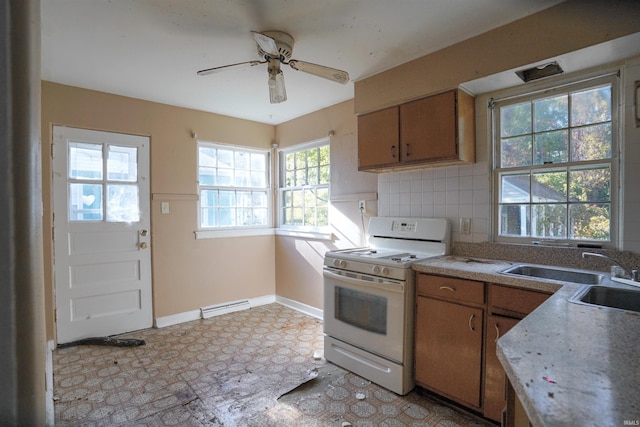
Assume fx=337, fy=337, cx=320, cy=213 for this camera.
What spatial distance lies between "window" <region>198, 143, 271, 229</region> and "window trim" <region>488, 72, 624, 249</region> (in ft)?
9.05

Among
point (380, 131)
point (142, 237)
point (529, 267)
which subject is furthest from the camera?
point (142, 237)

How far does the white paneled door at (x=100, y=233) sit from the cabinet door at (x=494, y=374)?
3087 mm

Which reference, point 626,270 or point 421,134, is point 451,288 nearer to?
point 626,270

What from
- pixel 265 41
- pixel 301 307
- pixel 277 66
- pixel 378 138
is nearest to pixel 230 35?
pixel 277 66

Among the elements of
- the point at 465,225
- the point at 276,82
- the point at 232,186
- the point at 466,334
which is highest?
the point at 276,82

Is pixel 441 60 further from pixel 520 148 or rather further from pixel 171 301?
pixel 171 301

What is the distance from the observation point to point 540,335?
3.34 ft

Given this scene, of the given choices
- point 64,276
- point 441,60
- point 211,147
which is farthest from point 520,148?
point 64,276

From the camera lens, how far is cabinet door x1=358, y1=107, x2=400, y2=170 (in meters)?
2.68

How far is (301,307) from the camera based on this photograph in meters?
4.00

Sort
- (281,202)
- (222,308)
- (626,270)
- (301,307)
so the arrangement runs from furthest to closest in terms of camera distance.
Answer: (281,202)
(301,307)
(222,308)
(626,270)

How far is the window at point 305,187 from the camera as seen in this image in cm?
384

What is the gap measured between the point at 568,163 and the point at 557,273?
2.33 ft

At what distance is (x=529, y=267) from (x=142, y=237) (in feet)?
11.0
